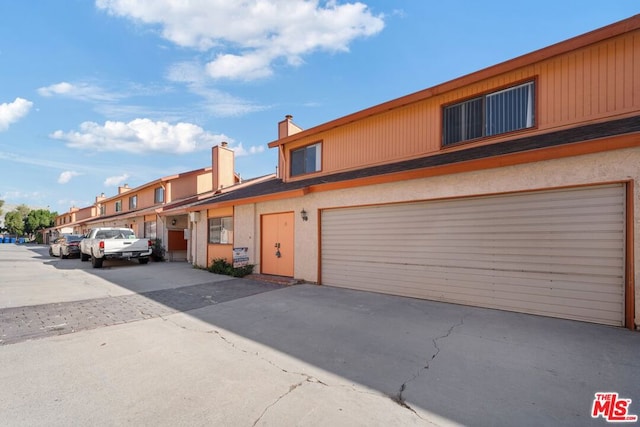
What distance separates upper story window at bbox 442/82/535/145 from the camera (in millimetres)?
7113

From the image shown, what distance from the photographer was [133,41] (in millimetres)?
11266

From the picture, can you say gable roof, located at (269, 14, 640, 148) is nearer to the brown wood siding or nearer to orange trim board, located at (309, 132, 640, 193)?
the brown wood siding

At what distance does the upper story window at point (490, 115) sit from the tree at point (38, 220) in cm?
7314

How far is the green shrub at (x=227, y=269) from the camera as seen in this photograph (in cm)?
1109

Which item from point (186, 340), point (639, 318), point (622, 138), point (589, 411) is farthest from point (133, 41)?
point (639, 318)

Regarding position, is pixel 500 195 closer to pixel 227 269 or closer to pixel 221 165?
pixel 227 269

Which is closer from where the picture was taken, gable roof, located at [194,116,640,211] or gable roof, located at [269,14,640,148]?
gable roof, located at [194,116,640,211]

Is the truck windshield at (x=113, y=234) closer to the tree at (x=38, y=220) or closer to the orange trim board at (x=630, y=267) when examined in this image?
the orange trim board at (x=630, y=267)

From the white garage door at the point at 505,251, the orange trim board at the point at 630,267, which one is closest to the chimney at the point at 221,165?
the white garage door at the point at 505,251

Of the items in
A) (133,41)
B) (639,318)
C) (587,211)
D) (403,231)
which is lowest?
(639,318)

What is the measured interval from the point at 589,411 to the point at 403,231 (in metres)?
5.10

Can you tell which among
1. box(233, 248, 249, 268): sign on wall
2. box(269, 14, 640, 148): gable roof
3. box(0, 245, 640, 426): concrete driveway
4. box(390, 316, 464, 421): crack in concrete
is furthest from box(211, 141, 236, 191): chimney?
box(390, 316, 464, 421): crack in concrete

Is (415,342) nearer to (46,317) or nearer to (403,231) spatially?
(403,231)

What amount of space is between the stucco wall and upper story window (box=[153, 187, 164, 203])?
11788 millimetres
